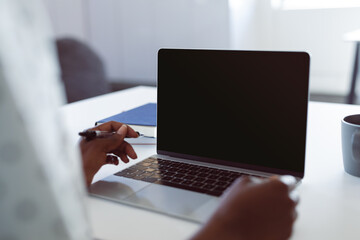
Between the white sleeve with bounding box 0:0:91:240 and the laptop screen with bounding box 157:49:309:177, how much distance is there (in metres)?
0.46

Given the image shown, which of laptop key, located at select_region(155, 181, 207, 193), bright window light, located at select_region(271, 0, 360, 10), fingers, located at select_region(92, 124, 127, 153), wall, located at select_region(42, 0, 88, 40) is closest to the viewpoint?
laptop key, located at select_region(155, 181, 207, 193)

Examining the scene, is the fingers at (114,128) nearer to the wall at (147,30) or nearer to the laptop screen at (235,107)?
the laptop screen at (235,107)

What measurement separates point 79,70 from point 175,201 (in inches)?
61.8

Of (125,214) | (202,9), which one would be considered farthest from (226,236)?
(202,9)

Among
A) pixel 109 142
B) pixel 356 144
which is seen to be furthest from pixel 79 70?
pixel 356 144

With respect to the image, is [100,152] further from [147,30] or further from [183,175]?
[147,30]

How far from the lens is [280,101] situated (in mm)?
717

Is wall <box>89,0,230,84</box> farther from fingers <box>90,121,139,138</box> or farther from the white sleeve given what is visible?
the white sleeve

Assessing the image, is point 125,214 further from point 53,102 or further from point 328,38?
point 328,38

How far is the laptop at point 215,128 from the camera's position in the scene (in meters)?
0.68

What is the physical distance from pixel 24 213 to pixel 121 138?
0.46m

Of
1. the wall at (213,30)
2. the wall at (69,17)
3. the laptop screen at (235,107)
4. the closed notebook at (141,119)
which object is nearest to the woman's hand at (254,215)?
the laptop screen at (235,107)

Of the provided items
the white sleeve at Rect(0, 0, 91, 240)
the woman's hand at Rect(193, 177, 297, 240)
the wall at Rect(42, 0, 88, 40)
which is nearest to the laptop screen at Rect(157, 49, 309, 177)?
the woman's hand at Rect(193, 177, 297, 240)

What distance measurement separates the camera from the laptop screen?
71cm
